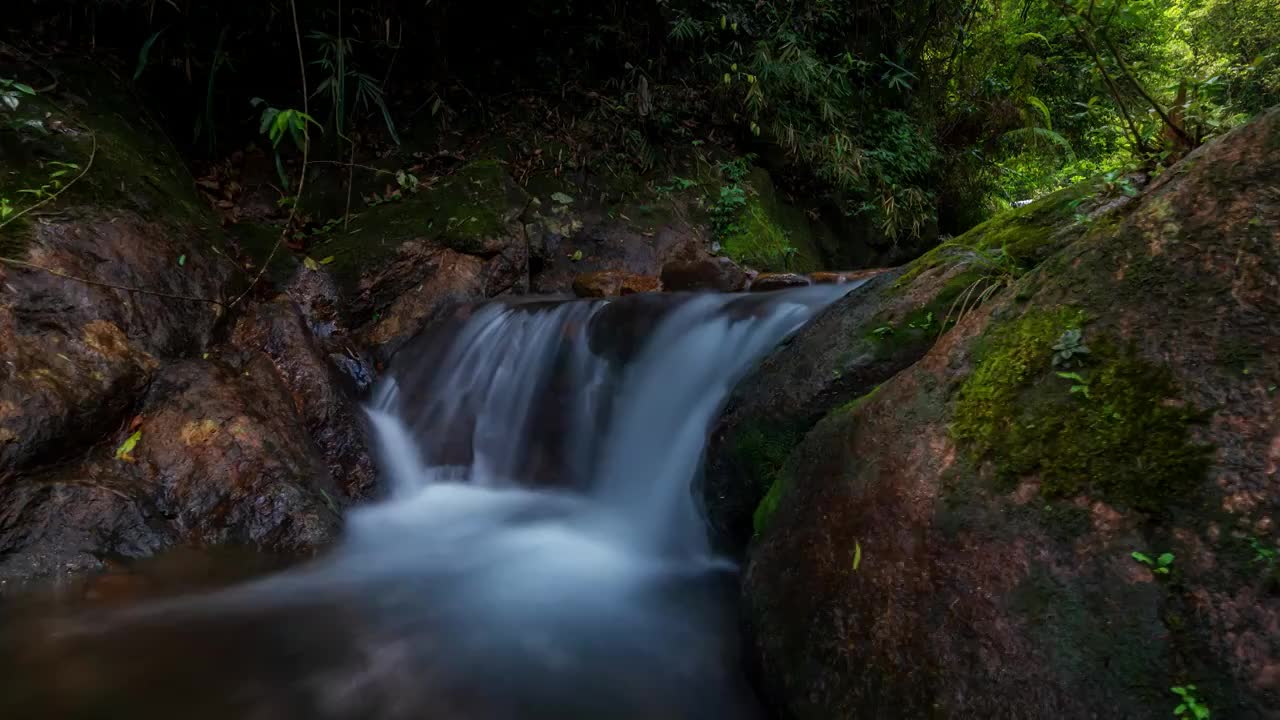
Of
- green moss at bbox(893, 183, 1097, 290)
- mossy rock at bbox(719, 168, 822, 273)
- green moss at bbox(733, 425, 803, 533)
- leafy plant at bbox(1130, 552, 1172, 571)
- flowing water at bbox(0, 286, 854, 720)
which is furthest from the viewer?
mossy rock at bbox(719, 168, 822, 273)

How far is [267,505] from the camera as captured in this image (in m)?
3.30

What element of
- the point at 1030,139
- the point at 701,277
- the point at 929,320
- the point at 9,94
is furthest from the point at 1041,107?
the point at 9,94

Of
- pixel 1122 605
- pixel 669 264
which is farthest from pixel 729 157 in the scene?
pixel 1122 605

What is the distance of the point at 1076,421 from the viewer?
165 cm

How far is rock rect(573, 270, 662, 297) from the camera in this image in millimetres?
6070

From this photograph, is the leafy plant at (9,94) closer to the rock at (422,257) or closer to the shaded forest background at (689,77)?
the shaded forest background at (689,77)

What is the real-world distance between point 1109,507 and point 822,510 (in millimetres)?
758

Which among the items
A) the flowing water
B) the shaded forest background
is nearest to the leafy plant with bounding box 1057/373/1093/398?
the flowing water

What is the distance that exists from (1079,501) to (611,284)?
4.87 meters

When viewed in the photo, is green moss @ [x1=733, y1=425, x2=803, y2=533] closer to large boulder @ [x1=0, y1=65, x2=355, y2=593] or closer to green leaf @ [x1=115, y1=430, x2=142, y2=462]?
large boulder @ [x1=0, y1=65, x2=355, y2=593]

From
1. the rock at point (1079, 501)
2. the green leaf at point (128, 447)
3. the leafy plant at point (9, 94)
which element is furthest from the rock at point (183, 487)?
the rock at point (1079, 501)

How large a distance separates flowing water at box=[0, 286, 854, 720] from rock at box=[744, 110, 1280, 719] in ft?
2.41

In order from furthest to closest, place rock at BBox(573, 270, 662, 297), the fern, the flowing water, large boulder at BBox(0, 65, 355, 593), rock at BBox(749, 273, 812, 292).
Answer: the fern → rock at BBox(573, 270, 662, 297) → rock at BBox(749, 273, 812, 292) → large boulder at BBox(0, 65, 355, 593) → the flowing water

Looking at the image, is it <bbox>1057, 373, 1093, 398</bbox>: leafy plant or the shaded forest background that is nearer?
<bbox>1057, 373, 1093, 398</bbox>: leafy plant
